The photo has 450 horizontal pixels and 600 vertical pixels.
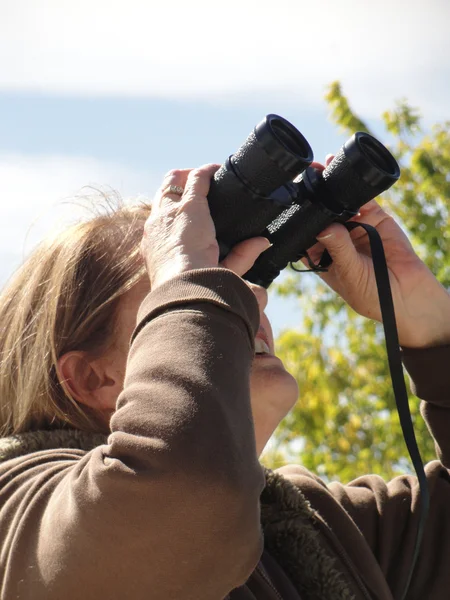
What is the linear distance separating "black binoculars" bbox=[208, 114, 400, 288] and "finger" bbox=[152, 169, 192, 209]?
0.06 metres

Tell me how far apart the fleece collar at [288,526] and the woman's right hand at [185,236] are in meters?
0.38

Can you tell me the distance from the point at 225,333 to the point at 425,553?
1017mm

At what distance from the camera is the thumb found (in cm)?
200

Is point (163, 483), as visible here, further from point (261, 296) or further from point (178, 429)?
point (261, 296)

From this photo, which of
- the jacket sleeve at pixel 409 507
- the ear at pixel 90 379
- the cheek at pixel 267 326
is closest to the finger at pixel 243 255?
the cheek at pixel 267 326

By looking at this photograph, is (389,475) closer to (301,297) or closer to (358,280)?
(301,297)

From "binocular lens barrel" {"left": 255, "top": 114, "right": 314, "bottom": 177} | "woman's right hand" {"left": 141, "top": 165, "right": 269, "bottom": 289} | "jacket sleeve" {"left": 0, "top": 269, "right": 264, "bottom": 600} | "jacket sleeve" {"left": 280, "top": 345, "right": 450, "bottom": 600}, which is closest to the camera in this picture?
"jacket sleeve" {"left": 0, "top": 269, "right": 264, "bottom": 600}

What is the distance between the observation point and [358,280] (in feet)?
7.07

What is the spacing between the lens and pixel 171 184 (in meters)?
1.75

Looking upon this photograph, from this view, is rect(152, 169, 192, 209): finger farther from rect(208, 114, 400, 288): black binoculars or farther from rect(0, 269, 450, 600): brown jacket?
rect(0, 269, 450, 600): brown jacket

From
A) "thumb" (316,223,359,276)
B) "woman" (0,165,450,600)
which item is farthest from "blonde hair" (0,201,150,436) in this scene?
"thumb" (316,223,359,276)

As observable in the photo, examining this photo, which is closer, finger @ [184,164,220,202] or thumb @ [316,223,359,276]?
finger @ [184,164,220,202]

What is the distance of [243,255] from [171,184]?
7.2 inches

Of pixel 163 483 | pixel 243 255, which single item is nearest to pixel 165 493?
pixel 163 483
